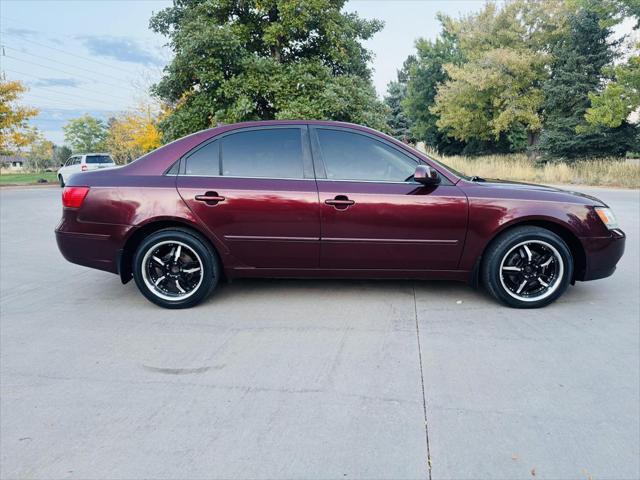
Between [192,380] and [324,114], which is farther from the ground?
[324,114]

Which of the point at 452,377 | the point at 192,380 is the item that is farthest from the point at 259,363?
the point at 452,377

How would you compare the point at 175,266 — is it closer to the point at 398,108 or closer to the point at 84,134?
the point at 398,108

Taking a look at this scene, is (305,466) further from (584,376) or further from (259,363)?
(584,376)

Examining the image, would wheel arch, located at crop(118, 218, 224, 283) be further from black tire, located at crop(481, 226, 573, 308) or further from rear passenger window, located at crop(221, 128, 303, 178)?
black tire, located at crop(481, 226, 573, 308)

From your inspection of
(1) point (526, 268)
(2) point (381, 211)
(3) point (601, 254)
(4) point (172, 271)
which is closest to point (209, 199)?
(4) point (172, 271)

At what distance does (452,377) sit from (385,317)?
110 centimetres

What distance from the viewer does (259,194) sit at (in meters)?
3.97

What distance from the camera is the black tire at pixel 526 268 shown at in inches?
156

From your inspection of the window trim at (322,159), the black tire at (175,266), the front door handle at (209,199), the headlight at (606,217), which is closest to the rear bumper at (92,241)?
the black tire at (175,266)

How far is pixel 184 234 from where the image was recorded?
13.2 feet

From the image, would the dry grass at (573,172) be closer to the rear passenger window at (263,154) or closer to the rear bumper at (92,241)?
the rear passenger window at (263,154)

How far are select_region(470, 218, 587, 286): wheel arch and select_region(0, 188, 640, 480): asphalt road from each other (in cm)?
33

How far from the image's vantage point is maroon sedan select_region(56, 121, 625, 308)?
3965mm

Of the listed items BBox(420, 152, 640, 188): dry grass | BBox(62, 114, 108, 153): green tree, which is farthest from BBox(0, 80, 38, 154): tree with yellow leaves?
BBox(62, 114, 108, 153): green tree
